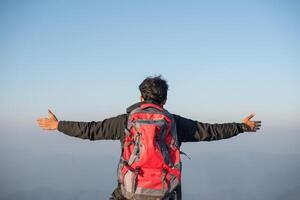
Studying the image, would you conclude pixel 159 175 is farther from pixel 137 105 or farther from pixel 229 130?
pixel 229 130

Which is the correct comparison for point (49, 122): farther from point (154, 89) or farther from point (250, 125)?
point (250, 125)

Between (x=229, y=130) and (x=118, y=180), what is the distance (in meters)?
2.09

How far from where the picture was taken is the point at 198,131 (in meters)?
5.79

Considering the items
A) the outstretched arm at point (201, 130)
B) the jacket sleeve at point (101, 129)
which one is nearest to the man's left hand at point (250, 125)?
the outstretched arm at point (201, 130)

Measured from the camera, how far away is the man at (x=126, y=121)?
5512mm

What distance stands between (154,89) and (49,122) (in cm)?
194

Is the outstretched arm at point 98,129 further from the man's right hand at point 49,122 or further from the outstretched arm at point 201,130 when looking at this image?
the outstretched arm at point 201,130

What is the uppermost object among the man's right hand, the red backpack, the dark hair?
the dark hair

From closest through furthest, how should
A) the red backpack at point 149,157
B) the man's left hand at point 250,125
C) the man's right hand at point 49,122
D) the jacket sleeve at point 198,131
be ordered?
1. the red backpack at point 149,157
2. the jacket sleeve at point 198,131
3. the man's right hand at point 49,122
4. the man's left hand at point 250,125

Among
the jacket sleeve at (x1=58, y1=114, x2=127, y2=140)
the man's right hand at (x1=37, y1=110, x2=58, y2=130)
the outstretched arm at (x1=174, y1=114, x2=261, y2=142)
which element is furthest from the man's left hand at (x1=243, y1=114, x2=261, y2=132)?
the man's right hand at (x1=37, y1=110, x2=58, y2=130)

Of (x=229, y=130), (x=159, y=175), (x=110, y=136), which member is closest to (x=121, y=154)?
(x=110, y=136)

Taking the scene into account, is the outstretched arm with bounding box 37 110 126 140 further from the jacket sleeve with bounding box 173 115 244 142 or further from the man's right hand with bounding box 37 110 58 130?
the jacket sleeve with bounding box 173 115 244 142

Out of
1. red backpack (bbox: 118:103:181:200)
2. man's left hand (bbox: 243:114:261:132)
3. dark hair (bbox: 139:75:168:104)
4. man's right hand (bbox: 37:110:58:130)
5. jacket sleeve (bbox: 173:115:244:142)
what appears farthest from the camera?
man's left hand (bbox: 243:114:261:132)

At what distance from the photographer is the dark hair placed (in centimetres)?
550
